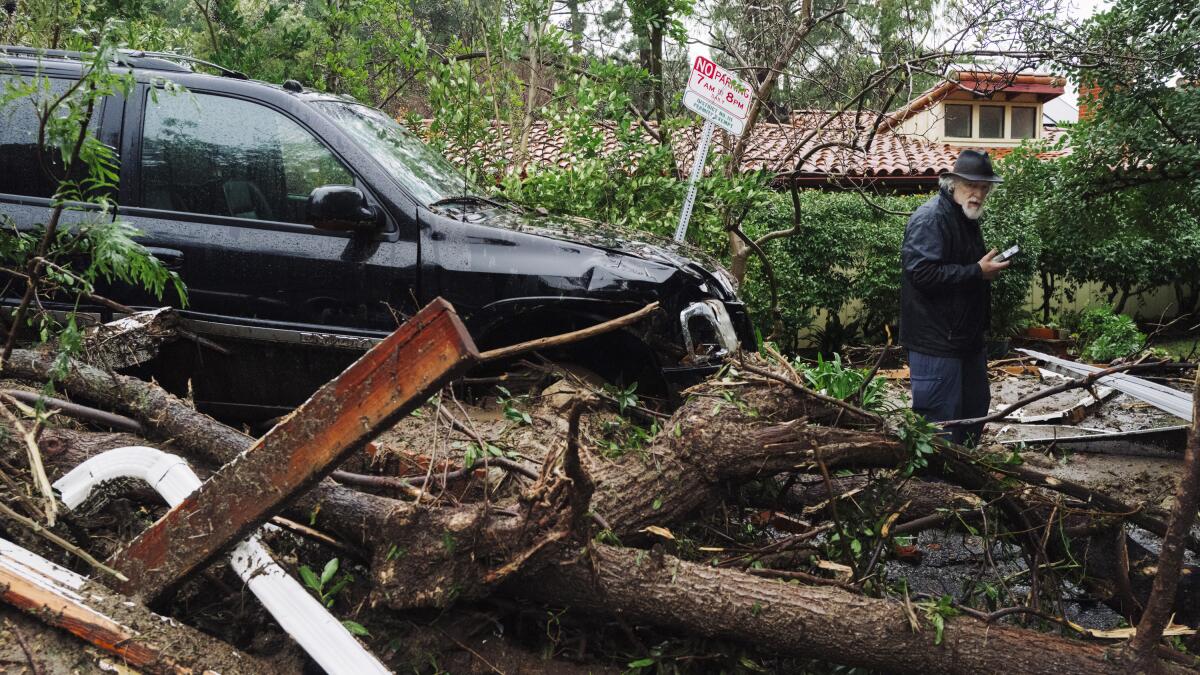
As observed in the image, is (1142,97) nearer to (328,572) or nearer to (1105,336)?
(328,572)

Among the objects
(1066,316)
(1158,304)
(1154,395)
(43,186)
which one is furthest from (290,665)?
(1158,304)

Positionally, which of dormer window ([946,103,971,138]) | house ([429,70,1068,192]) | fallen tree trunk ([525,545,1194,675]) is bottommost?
fallen tree trunk ([525,545,1194,675])

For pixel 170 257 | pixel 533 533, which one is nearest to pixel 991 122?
pixel 170 257

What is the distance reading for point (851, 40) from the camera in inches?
320

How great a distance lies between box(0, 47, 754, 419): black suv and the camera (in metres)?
4.27

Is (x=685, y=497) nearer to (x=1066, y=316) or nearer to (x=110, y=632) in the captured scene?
(x=110, y=632)

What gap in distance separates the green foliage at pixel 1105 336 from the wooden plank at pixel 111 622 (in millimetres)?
10825

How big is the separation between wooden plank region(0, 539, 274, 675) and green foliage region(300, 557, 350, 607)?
25cm

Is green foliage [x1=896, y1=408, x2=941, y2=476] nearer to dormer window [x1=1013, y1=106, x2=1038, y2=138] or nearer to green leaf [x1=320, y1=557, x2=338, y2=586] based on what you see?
green leaf [x1=320, y1=557, x2=338, y2=586]

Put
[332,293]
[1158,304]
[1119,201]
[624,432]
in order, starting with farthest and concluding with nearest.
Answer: [1158,304]
[1119,201]
[332,293]
[624,432]

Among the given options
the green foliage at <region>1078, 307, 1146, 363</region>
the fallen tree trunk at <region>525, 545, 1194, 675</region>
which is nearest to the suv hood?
the fallen tree trunk at <region>525, 545, 1194, 675</region>

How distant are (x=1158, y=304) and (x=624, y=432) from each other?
53.4ft

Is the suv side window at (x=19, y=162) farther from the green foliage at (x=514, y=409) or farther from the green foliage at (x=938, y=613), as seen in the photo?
the green foliage at (x=938, y=613)

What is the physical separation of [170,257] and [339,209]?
34.4 inches
